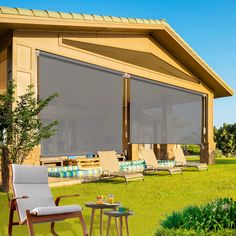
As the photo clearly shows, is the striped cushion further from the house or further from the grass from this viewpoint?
the grass

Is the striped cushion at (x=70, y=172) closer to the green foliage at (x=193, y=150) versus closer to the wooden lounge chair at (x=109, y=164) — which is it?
the wooden lounge chair at (x=109, y=164)

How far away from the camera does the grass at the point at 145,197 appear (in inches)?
257

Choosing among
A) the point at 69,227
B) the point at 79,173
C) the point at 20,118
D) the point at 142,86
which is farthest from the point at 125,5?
the point at 69,227

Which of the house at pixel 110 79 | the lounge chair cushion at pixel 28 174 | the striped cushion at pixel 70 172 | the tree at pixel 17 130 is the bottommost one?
the striped cushion at pixel 70 172

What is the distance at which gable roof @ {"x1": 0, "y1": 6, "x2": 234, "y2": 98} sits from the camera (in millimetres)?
11383

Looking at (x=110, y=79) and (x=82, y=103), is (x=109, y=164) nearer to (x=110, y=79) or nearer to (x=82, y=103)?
(x=82, y=103)

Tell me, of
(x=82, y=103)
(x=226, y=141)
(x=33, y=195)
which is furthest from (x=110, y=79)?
(x=226, y=141)

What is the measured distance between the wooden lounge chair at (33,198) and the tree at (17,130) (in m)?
3.50

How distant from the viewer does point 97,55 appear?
15.3m

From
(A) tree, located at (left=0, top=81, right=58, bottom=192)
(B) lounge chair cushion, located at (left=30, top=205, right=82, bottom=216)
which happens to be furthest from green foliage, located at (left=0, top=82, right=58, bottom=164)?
(B) lounge chair cushion, located at (left=30, top=205, right=82, bottom=216)

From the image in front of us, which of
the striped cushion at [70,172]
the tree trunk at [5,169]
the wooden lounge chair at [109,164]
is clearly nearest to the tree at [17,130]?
the tree trunk at [5,169]

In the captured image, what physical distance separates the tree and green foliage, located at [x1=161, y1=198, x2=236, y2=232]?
648 cm

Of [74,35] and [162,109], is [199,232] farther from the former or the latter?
[162,109]

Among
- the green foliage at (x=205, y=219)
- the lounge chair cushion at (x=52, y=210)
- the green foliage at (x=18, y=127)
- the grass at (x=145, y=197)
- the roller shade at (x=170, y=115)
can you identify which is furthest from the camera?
the roller shade at (x=170, y=115)
